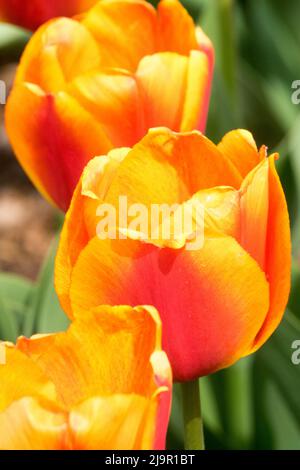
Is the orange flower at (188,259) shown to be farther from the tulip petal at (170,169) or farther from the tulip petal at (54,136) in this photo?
the tulip petal at (54,136)

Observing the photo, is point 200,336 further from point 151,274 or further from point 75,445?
point 75,445

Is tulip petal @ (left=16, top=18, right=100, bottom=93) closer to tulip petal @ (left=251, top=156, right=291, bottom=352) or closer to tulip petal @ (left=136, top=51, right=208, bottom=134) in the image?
tulip petal @ (left=136, top=51, right=208, bottom=134)

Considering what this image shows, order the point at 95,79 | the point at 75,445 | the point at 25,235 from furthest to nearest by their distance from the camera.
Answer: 1. the point at 25,235
2. the point at 95,79
3. the point at 75,445

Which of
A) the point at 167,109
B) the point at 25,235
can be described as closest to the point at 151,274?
the point at 167,109

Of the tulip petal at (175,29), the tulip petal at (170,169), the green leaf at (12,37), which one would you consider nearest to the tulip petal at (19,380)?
the tulip petal at (170,169)

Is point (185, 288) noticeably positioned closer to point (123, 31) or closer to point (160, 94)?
point (160, 94)

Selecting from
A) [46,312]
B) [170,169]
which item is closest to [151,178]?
[170,169]
